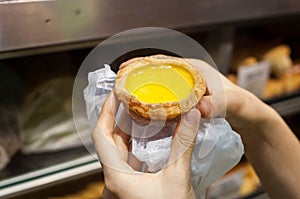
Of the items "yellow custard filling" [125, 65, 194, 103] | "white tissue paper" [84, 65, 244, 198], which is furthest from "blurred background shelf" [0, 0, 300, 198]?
"yellow custard filling" [125, 65, 194, 103]

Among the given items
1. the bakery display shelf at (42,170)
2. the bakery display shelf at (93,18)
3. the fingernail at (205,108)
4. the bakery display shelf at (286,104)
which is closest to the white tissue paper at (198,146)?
the fingernail at (205,108)

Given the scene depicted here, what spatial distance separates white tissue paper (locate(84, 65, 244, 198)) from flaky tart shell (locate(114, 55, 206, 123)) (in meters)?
0.05

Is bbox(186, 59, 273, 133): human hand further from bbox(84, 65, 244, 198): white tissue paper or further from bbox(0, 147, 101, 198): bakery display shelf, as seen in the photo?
bbox(0, 147, 101, 198): bakery display shelf

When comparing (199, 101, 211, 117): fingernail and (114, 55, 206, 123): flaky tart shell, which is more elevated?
(114, 55, 206, 123): flaky tart shell

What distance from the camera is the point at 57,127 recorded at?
3.86ft

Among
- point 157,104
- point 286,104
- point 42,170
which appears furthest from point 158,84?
point 286,104

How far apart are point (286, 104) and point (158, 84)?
99cm

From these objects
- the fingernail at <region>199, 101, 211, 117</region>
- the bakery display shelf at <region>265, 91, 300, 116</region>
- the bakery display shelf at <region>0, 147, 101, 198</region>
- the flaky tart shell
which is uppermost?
the flaky tart shell

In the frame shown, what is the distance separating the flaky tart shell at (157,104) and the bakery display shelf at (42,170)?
1.54ft

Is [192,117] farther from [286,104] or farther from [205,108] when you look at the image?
[286,104]

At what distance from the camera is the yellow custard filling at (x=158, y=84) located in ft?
2.04

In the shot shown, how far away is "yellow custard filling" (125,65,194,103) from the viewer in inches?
24.5

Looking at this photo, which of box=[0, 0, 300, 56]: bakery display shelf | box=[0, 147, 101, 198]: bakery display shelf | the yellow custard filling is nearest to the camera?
the yellow custard filling

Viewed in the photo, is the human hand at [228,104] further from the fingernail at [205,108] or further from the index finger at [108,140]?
the index finger at [108,140]
